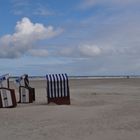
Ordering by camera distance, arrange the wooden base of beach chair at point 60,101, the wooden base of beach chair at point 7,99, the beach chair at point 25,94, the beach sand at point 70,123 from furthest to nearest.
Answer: the beach chair at point 25,94 → the wooden base of beach chair at point 60,101 → the wooden base of beach chair at point 7,99 → the beach sand at point 70,123

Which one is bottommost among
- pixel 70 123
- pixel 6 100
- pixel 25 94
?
pixel 70 123

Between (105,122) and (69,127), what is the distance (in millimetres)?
1194

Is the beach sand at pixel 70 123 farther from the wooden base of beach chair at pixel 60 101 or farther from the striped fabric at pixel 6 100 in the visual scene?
the wooden base of beach chair at pixel 60 101

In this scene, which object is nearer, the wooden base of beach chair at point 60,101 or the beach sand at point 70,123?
the beach sand at point 70,123

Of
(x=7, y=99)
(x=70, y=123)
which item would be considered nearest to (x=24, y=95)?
(x=7, y=99)

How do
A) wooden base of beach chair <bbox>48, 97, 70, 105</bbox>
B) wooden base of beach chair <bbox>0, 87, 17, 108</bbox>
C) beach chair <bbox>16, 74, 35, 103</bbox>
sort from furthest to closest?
beach chair <bbox>16, 74, 35, 103</bbox>
wooden base of beach chair <bbox>48, 97, 70, 105</bbox>
wooden base of beach chair <bbox>0, 87, 17, 108</bbox>

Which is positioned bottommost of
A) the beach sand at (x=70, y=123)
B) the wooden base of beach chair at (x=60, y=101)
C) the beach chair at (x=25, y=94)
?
the beach sand at (x=70, y=123)

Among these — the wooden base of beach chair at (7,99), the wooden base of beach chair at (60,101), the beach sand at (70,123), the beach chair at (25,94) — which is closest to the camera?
the beach sand at (70,123)

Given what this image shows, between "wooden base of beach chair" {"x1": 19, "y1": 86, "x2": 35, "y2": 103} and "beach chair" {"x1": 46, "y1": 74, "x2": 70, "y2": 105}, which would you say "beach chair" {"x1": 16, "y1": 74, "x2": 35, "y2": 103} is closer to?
"wooden base of beach chair" {"x1": 19, "y1": 86, "x2": 35, "y2": 103}

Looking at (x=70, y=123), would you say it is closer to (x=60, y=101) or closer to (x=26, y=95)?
(x=60, y=101)

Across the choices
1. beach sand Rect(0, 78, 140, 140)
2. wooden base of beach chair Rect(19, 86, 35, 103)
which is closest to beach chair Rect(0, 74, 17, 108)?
beach sand Rect(0, 78, 140, 140)

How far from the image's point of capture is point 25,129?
11.0m

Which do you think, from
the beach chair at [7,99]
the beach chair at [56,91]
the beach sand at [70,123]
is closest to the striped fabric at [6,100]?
the beach chair at [7,99]

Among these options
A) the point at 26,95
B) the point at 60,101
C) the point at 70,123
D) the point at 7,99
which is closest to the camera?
the point at 70,123
